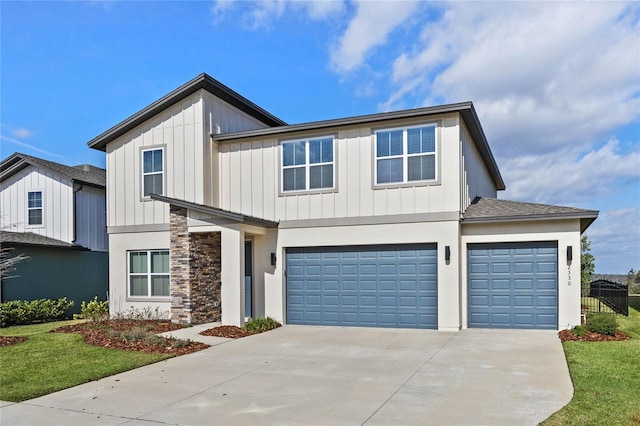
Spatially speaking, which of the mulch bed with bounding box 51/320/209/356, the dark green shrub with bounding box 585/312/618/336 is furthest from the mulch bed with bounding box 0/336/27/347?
the dark green shrub with bounding box 585/312/618/336

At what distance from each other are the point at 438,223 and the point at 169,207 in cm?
809

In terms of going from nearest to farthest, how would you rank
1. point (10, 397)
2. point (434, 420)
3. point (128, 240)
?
point (434, 420), point (10, 397), point (128, 240)

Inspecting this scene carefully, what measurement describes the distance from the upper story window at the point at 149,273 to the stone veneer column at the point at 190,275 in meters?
1.40

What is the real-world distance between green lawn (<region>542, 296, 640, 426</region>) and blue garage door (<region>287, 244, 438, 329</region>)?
3798mm

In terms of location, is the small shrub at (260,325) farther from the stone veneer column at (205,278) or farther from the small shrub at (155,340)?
the small shrub at (155,340)

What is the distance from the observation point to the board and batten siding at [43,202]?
19328 millimetres

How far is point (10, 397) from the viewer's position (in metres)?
6.77

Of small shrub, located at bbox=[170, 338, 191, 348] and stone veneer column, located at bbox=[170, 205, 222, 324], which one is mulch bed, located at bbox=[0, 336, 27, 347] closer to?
stone veneer column, located at bbox=[170, 205, 222, 324]

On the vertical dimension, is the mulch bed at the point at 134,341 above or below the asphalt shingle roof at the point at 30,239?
below

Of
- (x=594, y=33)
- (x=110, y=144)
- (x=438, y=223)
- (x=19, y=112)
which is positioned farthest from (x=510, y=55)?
(x=19, y=112)

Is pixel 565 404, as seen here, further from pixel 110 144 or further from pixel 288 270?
pixel 110 144

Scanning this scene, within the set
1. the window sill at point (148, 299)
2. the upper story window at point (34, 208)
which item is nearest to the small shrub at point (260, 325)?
the window sill at point (148, 299)

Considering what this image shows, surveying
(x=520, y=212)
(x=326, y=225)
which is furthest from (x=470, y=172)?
(x=326, y=225)

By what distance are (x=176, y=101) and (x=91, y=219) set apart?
26.4 feet
